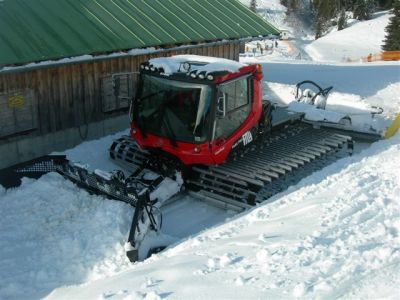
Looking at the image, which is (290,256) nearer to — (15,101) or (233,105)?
(233,105)

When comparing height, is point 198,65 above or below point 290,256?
above

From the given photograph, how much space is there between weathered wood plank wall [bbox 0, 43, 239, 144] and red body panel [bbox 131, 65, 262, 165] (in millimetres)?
2578

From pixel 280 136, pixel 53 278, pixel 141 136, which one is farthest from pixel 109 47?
pixel 53 278

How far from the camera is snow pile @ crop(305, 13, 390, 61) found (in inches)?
2205

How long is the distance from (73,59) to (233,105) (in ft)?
11.7

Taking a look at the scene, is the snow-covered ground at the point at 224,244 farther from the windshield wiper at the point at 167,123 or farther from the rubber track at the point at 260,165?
the windshield wiper at the point at 167,123

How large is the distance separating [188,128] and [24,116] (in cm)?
384

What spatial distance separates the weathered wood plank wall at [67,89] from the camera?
10.6 meters

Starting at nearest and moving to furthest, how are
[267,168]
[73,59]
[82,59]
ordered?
[267,168] < [73,59] < [82,59]

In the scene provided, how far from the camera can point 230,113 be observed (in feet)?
29.5

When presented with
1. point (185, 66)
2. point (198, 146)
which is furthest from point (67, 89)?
point (198, 146)

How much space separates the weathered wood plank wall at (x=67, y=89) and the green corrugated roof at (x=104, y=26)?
584 mm

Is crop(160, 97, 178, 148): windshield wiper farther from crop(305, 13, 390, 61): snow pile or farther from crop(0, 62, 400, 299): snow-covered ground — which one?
crop(305, 13, 390, 61): snow pile

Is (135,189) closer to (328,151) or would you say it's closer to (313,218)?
(313,218)
